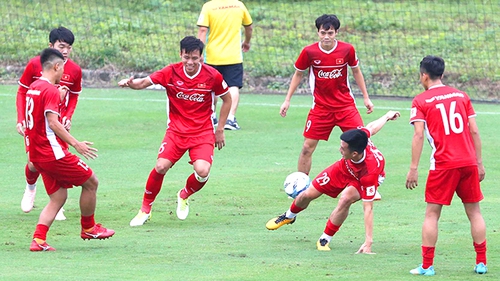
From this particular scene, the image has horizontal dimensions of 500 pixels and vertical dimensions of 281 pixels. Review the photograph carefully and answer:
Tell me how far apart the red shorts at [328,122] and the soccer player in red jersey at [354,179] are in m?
2.45

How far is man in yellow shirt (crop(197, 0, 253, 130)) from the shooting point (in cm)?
1550

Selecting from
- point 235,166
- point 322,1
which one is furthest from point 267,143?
point 322,1

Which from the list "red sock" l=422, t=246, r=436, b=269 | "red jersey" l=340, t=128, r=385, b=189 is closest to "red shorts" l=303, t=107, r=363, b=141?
"red jersey" l=340, t=128, r=385, b=189

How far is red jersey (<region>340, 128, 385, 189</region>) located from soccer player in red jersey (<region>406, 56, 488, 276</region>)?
910mm

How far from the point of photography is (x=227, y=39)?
15.6 meters

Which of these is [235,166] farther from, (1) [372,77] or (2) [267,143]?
(1) [372,77]

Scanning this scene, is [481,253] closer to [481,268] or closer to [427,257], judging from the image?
[481,268]

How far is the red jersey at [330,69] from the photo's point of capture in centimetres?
1135

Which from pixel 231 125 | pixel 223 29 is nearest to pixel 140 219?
pixel 231 125

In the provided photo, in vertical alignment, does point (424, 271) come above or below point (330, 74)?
below

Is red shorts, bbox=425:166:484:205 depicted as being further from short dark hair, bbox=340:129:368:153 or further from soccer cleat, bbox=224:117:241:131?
soccer cleat, bbox=224:117:241:131

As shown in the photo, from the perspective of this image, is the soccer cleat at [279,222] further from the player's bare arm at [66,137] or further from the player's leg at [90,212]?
the player's bare arm at [66,137]

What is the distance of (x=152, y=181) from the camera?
32.1 feet

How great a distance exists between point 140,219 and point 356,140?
8.19 ft
